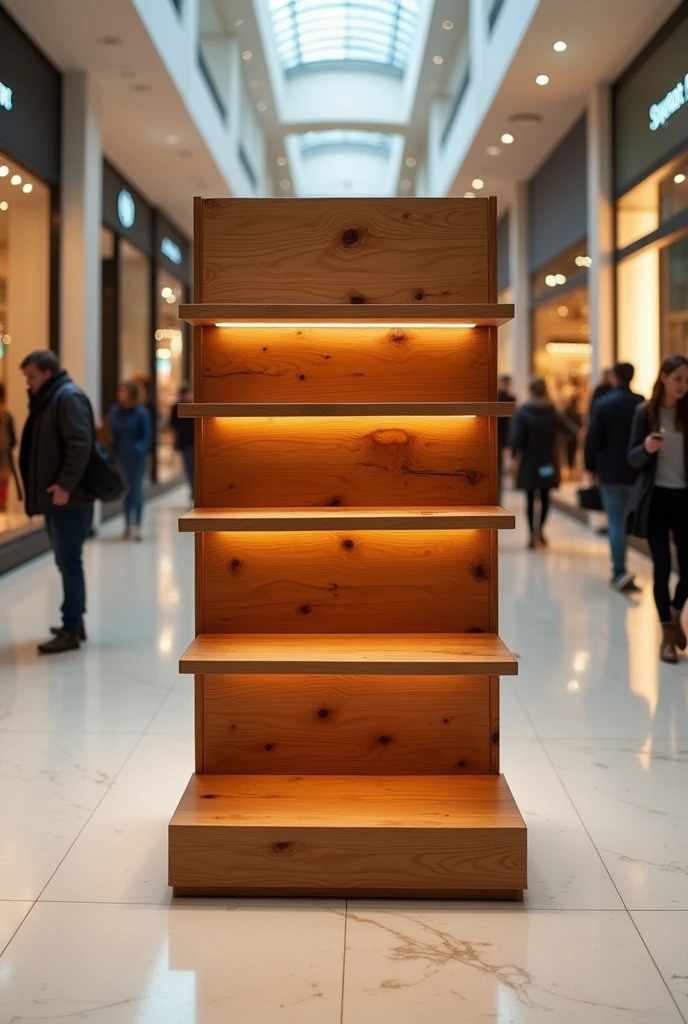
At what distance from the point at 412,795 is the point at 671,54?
8.72 m

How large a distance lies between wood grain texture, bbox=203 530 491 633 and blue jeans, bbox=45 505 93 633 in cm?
307

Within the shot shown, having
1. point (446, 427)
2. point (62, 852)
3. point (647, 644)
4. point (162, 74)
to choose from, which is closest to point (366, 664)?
point (446, 427)

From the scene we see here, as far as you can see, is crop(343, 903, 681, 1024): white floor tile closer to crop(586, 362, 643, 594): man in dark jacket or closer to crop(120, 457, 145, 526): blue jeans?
crop(586, 362, 643, 594): man in dark jacket

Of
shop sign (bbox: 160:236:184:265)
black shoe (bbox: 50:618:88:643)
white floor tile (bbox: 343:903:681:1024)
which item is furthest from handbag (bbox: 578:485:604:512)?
shop sign (bbox: 160:236:184:265)

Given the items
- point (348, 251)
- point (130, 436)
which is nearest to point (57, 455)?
point (348, 251)

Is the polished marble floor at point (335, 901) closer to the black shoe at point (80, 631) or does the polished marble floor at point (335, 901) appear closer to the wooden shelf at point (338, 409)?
the black shoe at point (80, 631)

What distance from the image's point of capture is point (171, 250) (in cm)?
2058

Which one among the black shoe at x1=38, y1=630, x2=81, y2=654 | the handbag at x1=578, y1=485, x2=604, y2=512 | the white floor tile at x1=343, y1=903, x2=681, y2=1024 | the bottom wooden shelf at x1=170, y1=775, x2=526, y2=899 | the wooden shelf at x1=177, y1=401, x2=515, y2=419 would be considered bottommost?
the white floor tile at x1=343, y1=903, x2=681, y2=1024

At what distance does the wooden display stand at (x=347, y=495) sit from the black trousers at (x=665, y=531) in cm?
287

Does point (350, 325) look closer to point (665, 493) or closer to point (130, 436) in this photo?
point (665, 493)

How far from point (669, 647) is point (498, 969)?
12.7 feet

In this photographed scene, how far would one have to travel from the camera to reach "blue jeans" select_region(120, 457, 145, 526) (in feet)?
39.5

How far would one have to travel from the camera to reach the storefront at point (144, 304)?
1583cm

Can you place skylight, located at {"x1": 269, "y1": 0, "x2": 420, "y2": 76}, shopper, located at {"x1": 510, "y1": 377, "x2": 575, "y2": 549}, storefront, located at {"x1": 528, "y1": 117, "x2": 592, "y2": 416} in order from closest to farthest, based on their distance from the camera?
shopper, located at {"x1": 510, "y1": 377, "x2": 575, "y2": 549} → storefront, located at {"x1": 528, "y1": 117, "x2": 592, "y2": 416} → skylight, located at {"x1": 269, "y1": 0, "x2": 420, "y2": 76}
